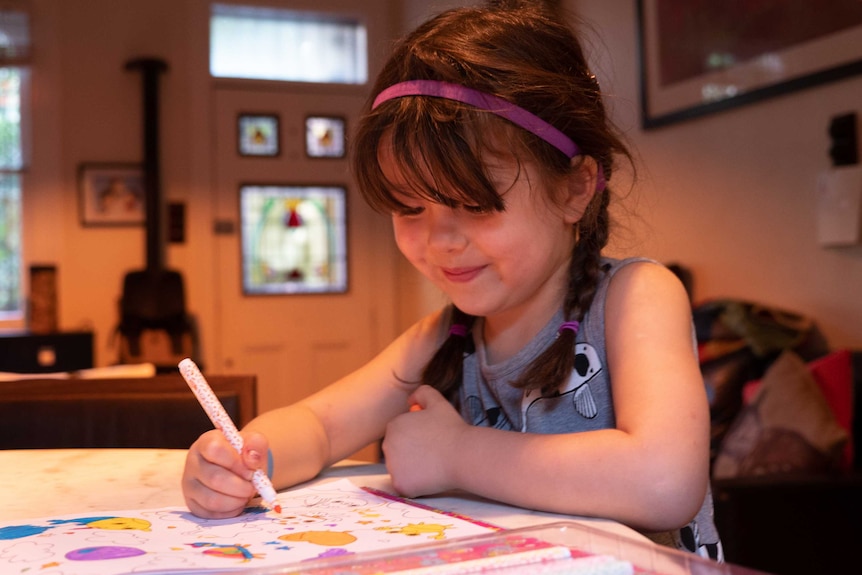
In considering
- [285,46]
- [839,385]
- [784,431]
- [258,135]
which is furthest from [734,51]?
[285,46]

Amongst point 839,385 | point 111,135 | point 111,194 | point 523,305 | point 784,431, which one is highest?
point 111,135

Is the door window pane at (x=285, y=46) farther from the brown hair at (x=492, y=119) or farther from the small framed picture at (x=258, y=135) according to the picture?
the brown hair at (x=492, y=119)

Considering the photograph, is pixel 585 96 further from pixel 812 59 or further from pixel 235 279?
pixel 235 279

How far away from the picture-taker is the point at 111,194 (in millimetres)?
5121

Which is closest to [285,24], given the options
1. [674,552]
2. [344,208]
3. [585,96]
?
[344,208]

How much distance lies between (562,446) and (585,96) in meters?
0.40

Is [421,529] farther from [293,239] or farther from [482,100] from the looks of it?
[293,239]

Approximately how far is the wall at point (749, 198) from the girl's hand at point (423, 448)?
1311 mm

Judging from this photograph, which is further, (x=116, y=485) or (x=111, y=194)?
(x=111, y=194)

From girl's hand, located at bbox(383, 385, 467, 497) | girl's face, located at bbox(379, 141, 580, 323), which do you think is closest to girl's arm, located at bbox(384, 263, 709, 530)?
girl's hand, located at bbox(383, 385, 467, 497)

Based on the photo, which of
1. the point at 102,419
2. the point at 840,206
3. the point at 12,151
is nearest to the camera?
the point at 102,419

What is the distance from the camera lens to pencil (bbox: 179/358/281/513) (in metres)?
0.73

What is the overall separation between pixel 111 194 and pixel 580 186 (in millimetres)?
4675

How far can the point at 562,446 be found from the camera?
2.58ft
